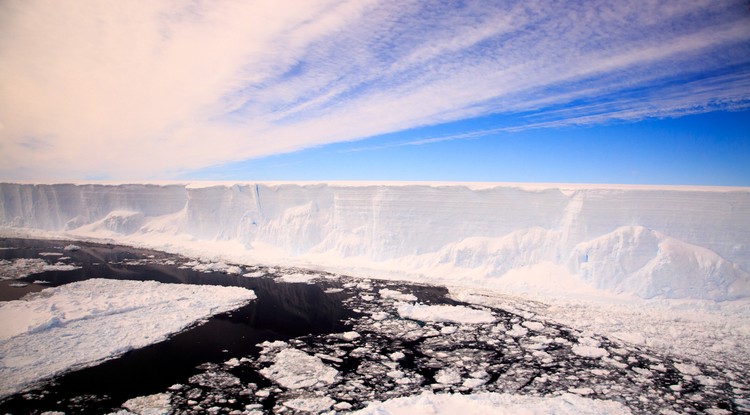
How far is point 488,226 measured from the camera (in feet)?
48.1

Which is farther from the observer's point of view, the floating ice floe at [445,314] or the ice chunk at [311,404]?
the floating ice floe at [445,314]

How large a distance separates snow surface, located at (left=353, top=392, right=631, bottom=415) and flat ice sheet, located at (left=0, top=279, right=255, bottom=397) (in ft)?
18.6

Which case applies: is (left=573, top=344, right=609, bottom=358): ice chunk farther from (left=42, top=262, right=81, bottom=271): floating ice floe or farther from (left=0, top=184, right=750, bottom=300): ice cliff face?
(left=42, top=262, right=81, bottom=271): floating ice floe

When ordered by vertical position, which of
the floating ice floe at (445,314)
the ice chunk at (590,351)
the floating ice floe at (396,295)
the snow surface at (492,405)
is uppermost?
the floating ice floe at (396,295)

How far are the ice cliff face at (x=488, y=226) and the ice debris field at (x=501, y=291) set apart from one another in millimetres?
51

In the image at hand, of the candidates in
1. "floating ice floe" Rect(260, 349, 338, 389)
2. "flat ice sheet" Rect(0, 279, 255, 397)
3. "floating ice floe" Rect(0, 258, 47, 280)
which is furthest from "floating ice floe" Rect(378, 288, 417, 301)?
"floating ice floe" Rect(0, 258, 47, 280)

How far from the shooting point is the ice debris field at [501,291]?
243 inches

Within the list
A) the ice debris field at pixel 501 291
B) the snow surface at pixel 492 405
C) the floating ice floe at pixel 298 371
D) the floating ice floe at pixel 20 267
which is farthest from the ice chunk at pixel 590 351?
the floating ice floe at pixel 20 267

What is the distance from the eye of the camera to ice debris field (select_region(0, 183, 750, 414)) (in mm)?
6184

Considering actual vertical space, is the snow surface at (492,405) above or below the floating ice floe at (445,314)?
below

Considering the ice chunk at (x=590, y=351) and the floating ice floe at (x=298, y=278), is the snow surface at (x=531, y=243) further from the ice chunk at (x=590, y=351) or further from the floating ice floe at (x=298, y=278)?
the floating ice floe at (x=298, y=278)

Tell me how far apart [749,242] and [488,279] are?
24.2 ft

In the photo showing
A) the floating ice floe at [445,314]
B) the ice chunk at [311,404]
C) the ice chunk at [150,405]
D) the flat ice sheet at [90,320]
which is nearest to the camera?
the ice chunk at [150,405]

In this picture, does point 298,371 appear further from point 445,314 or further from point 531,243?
point 531,243
